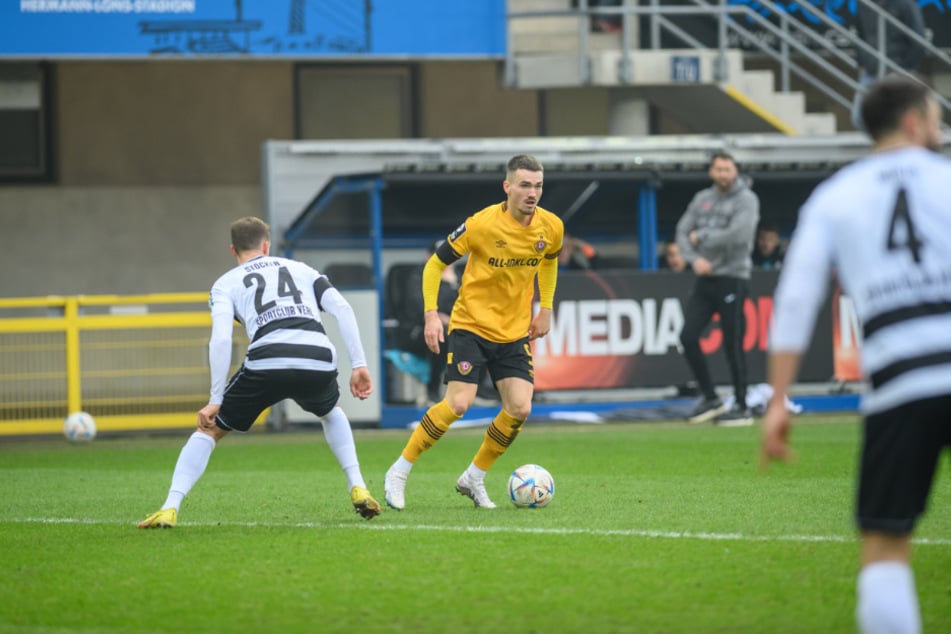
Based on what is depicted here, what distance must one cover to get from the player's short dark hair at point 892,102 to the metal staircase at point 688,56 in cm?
1394

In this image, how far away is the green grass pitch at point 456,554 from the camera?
18.8 ft

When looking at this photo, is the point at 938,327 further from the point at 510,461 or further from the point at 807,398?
the point at 807,398

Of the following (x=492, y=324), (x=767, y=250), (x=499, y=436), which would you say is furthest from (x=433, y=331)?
(x=767, y=250)

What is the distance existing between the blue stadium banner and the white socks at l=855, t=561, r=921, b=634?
14.3 m

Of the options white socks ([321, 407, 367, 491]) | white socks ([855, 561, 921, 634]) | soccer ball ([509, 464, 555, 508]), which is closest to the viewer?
white socks ([855, 561, 921, 634])

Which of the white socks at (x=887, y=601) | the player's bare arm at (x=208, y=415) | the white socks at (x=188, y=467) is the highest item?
the player's bare arm at (x=208, y=415)

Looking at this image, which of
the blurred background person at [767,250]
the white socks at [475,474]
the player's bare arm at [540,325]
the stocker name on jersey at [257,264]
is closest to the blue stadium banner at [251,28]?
the blurred background person at [767,250]

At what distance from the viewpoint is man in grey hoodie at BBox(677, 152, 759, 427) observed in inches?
583

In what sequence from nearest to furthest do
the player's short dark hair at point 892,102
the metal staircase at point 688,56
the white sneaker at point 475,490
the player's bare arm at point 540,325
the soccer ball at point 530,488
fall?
the player's short dark hair at point 892,102
the soccer ball at point 530,488
the white sneaker at point 475,490
the player's bare arm at point 540,325
the metal staircase at point 688,56

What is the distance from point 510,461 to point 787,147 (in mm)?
7232

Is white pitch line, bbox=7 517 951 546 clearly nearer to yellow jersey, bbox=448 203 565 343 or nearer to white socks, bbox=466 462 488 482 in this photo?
white socks, bbox=466 462 488 482

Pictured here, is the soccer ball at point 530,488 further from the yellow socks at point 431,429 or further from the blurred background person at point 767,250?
the blurred background person at point 767,250

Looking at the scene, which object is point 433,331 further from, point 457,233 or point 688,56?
point 688,56

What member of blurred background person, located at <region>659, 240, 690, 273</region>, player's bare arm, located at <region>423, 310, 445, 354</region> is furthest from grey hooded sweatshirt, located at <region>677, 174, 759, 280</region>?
player's bare arm, located at <region>423, 310, 445, 354</region>
